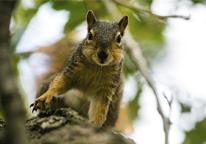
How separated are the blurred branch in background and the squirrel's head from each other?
1551 millimetres

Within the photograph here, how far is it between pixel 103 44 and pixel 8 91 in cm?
166

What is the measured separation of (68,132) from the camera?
111 cm

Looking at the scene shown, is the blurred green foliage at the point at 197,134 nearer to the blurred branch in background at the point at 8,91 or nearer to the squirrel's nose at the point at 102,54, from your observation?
the squirrel's nose at the point at 102,54

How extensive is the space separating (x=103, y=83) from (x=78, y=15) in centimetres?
112

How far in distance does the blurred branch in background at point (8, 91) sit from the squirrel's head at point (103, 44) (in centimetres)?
155

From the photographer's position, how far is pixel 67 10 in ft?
10.6

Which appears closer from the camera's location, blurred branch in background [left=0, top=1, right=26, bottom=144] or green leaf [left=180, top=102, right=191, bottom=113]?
blurred branch in background [left=0, top=1, right=26, bottom=144]

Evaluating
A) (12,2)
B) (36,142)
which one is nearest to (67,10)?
(36,142)

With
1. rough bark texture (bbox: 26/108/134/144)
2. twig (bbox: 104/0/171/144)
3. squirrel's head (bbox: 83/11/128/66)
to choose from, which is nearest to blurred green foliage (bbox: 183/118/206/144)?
twig (bbox: 104/0/171/144)

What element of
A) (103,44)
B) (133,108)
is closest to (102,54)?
(103,44)

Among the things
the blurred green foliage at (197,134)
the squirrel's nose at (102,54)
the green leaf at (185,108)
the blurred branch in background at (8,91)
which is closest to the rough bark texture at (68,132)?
the blurred branch in background at (8,91)

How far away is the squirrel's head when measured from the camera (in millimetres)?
2200

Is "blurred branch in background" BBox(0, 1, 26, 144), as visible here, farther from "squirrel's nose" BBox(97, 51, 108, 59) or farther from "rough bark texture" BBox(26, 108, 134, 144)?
"squirrel's nose" BBox(97, 51, 108, 59)

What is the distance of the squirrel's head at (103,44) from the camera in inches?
86.6
